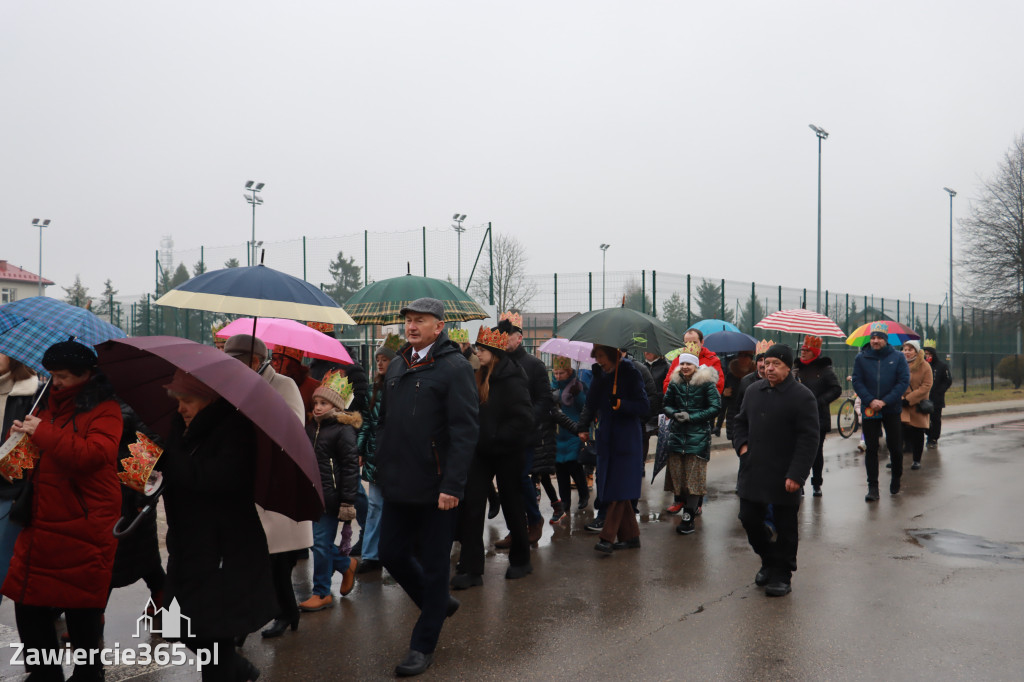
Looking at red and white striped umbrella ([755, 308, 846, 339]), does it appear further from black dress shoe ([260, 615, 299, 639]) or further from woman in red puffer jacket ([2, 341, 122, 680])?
woman in red puffer jacket ([2, 341, 122, 680])

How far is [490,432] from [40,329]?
3.05 metres

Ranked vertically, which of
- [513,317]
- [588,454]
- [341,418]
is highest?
[513,317]

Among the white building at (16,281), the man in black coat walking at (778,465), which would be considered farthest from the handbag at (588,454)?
the white building at (16,281)

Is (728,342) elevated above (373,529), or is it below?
above

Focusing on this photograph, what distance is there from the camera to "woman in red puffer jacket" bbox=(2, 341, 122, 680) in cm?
394

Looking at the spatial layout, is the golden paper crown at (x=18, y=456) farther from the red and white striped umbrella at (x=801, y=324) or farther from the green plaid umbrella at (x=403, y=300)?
the red and white striped umbrella at (x=801, y=324)

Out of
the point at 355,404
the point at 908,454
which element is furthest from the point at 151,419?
the point at 908,454

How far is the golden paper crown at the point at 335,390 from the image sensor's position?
18.8ft

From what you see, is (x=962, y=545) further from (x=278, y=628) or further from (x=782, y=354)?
(x=278, y=628)

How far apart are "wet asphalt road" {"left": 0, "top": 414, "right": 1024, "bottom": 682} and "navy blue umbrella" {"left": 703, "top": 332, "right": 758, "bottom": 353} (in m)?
4.11

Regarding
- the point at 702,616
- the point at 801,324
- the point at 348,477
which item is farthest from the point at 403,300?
the point at 801,324

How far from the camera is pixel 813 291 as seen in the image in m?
26.5

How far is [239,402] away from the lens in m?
3.10

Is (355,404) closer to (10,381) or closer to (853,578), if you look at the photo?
(10,381)
